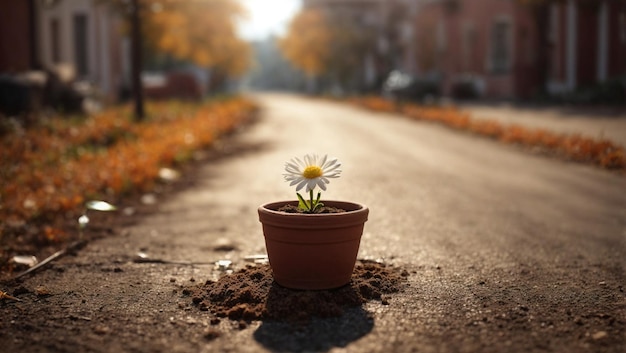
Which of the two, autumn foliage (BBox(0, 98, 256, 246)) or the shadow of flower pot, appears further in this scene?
autumn foliage (BBox(0, 98, 256, 246))

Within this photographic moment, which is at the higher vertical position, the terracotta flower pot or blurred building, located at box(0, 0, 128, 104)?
blurred building, located at box(0, 0, 128, 104)

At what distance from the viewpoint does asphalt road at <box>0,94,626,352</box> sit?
3854 millimetres

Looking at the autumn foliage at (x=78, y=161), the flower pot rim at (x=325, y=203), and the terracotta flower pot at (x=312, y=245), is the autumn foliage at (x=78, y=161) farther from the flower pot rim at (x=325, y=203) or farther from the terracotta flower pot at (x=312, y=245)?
the terracotta flower pot at (x=312, y=245)

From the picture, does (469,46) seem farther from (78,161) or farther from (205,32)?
(78,161)

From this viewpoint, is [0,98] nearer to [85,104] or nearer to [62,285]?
[85,104]

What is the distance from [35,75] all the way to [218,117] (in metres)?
4.86

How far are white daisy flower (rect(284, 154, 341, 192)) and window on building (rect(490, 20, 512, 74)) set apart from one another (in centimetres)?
2997

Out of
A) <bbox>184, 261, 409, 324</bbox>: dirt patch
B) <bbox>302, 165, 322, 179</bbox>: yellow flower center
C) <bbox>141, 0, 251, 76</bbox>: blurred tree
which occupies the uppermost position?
<bbox>141, 0, 251, 76</bbox>: blurred tree

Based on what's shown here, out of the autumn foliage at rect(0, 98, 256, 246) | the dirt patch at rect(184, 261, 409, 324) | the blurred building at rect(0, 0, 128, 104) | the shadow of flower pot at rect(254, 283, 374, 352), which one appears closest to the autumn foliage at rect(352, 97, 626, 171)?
the autumn foliage at rect(0, 98, 256, 246)

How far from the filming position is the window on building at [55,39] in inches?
1025

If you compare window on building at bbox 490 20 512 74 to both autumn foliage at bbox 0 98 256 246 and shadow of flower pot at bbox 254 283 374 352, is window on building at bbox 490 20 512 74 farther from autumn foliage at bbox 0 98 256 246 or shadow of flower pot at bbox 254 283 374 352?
shadow of flower pot at bbox 254 283 374 352

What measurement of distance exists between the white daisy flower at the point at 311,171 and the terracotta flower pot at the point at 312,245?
22cm

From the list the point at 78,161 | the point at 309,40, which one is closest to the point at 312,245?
the point at 78,161

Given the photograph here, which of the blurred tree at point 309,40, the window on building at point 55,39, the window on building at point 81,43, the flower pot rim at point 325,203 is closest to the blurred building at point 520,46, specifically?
the blurred tree at point 309,40
